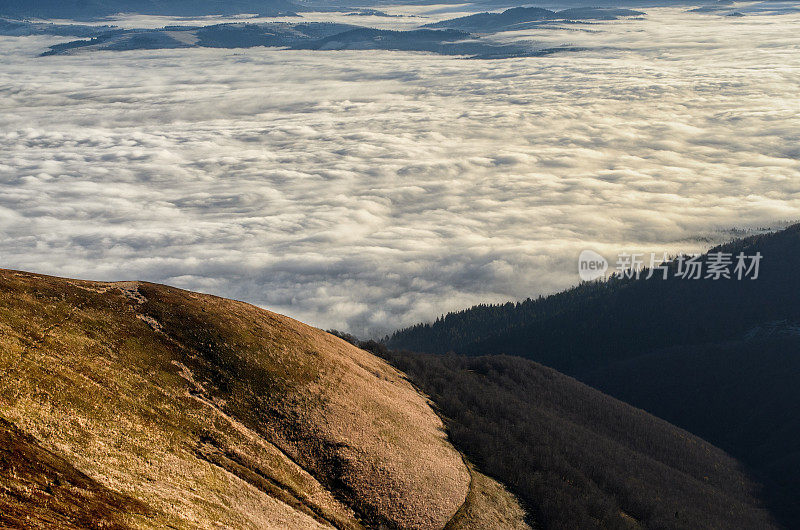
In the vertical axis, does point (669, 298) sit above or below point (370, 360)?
below

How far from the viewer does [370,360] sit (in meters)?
64.8

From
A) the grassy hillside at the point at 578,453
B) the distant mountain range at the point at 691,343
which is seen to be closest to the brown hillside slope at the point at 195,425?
the grassy hillside at the point at 578,453

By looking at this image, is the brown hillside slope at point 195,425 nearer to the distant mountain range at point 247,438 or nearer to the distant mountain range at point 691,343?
the distant mountain range at point 247,438

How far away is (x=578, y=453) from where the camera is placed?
6297 cm

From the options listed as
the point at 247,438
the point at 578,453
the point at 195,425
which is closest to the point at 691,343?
the point at 578,453

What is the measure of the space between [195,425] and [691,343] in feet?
448

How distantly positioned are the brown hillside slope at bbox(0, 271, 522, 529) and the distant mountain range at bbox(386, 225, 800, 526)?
65.2 meters

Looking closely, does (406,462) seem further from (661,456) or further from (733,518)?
(661,456)

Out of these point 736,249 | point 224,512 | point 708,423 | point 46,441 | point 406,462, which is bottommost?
point 708,423

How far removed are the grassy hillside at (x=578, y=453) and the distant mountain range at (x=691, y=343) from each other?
15.0 meters

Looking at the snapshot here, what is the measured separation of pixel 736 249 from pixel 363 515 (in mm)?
171685

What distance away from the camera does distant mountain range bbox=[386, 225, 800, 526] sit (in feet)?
372

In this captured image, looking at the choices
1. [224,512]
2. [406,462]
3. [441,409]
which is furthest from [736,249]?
[224,512]

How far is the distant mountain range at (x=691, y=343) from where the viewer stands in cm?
11331
